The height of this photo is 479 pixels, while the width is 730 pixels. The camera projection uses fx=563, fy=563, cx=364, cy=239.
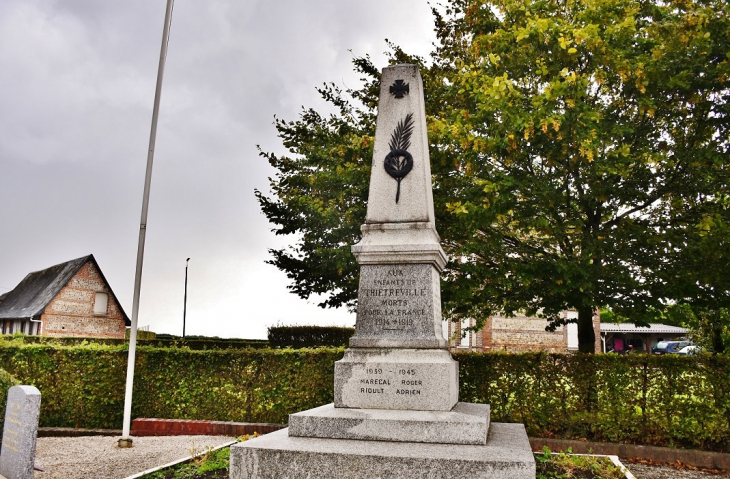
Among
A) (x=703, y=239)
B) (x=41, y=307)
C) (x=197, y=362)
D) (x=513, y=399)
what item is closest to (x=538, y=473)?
(x=513, y=399)

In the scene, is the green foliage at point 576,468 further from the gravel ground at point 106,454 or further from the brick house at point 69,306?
the brick house at point 69,306

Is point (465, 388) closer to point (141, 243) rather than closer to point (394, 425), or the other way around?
point (394, 425)

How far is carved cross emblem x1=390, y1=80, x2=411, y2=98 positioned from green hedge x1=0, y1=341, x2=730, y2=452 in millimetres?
4930

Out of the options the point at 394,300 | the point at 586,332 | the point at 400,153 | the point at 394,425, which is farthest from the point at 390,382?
the point at 586,332

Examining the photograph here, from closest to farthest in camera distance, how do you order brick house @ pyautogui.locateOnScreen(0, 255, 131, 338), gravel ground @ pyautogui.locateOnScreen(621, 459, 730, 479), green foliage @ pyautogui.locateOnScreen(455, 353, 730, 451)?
gravel ground @ pyautogui.locateOnScreen(621, 459, 730, 479) → green foliage @ pyautogui.locateOnScreen(455, 353, 730, 451) → brick house @ pyautogui.locateOnScreen(0, 255, 131, 338)

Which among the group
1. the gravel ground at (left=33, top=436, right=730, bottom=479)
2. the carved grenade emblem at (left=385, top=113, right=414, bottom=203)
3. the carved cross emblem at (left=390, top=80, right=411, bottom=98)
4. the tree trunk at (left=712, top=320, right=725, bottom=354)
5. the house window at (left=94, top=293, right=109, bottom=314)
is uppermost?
the carved cross emblem at (left=390, top=80, right=411, bottom=98)

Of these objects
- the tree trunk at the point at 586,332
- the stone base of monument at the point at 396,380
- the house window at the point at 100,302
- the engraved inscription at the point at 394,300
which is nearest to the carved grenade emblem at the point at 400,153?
the engraved inscription at the point at 394,300

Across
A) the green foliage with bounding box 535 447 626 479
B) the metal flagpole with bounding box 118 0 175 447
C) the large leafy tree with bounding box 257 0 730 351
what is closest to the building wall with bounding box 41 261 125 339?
the metal flagpole with bounding box 118 0 175 447

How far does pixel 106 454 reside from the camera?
8516 mm

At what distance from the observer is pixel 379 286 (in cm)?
596

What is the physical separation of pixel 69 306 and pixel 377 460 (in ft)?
112

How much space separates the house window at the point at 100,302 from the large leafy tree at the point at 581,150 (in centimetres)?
2855

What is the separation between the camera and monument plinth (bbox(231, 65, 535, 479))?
4.60 meters

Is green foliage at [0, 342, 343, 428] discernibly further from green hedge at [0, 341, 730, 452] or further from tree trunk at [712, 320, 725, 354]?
tree trunk at [712, 320, 725, 354]
